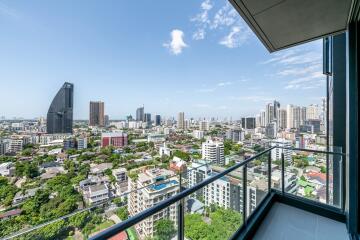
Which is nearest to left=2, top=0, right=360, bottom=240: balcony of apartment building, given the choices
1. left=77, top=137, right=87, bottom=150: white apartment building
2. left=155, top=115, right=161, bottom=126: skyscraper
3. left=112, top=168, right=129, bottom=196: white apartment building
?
left=112, top=168, right=129, bottom=196: white apartment building

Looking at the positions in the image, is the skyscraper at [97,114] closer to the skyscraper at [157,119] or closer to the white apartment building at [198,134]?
the skyscraper at [157,119]

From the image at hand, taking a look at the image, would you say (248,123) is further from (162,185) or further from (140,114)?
(140,114)

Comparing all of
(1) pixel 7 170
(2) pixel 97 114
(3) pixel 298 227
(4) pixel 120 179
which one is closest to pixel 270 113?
(3) pixel 298 227

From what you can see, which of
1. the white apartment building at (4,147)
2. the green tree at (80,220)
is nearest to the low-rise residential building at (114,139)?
the white apartment building at (4,147)

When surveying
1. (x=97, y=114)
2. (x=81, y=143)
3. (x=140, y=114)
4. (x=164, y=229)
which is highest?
(x=140, y=114)

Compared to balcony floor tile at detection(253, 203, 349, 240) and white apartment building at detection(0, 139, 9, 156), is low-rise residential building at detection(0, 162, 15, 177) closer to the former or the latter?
white apartment building at detection(0, 139, 9, 156)

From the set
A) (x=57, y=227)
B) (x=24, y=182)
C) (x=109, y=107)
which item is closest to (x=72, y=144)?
(x=24, y=182)

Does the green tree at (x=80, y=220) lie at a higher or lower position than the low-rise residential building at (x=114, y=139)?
higher
